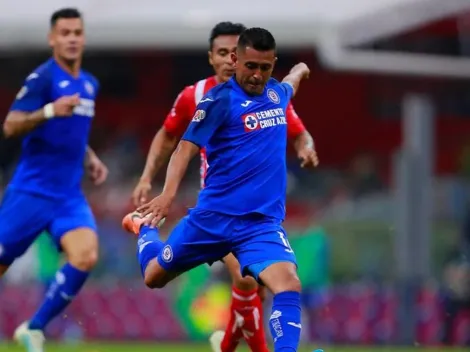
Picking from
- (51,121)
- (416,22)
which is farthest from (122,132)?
(51,121)

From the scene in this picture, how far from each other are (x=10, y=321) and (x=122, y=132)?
914cm

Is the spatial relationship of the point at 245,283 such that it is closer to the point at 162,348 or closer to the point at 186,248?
the point at 186,248

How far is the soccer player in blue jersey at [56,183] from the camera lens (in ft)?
44.1

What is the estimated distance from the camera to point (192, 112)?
12758 mm

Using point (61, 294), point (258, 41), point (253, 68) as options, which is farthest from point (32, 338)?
point (258, 41)

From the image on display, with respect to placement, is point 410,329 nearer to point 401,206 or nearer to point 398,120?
point 401,206

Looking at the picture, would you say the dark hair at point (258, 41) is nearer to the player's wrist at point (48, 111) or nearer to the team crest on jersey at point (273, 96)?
the team crest on jersey at point (273, 96)

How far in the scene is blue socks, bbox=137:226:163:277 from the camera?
38.5 feet

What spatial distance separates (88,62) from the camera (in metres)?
32.2

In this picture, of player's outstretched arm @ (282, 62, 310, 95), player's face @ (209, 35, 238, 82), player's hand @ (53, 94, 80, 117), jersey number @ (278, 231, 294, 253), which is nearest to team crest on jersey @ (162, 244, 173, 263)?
jersey number @ (278, 231, 294, 253)

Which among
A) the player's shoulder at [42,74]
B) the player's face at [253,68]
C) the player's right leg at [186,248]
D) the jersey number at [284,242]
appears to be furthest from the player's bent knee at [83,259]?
the player's face at [253,68]

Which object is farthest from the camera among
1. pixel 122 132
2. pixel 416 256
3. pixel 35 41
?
pixel 122 132

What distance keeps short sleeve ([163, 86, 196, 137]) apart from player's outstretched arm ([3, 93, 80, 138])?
30.4 inches

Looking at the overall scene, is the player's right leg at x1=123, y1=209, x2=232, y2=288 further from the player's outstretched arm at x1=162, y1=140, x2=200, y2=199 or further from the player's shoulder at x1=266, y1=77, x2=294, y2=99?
the player's shoulder at x1=266, y1=77, x2=294, y2=99
